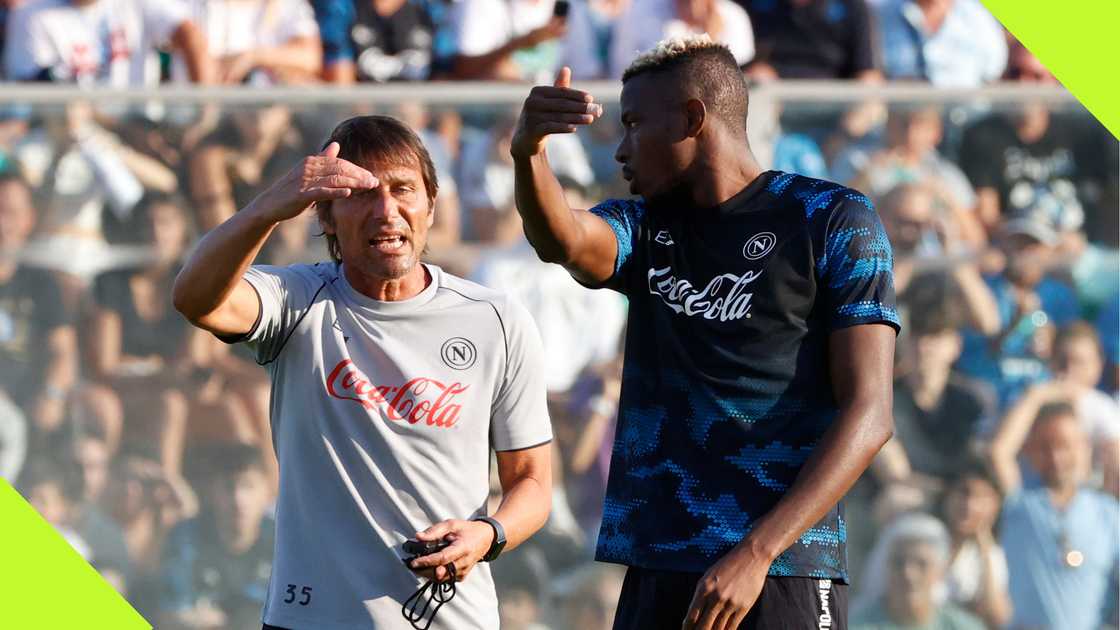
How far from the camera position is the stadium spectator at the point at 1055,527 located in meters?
6.65

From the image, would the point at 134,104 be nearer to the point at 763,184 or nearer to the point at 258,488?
the point at 258,488

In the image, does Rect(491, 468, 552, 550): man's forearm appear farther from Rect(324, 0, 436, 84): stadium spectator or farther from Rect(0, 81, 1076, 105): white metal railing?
Rect(324, 0, 436, 84): stadium spectator

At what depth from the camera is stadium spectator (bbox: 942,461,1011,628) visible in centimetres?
662

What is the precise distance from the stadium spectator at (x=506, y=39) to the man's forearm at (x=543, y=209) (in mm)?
4400

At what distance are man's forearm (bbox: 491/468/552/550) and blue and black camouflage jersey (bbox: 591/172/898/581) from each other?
194 mm

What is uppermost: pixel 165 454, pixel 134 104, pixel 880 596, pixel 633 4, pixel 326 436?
pixel 633 4

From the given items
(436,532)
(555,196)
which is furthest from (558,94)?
(436,532)

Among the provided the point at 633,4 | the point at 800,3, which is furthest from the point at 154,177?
the point at 800,3

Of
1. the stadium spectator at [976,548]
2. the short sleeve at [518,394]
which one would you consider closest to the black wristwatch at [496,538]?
the short sleeve at [518,394]

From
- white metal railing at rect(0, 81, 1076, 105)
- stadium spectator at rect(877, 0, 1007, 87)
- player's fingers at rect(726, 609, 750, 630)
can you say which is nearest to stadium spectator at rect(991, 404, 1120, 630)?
white metal railing at rect(0, 81, 1076, 105)

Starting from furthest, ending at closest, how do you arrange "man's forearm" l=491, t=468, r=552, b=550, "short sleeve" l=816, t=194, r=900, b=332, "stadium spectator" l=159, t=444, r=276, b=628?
1. "stadium spectator" l=159, t=444, r=276, b=628
2. "man's forearm" l=491, t=468, r=552, b=550
3. "short sleeve" l=816, t=194, r=900, b=332

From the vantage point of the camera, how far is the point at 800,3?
25.6 ft

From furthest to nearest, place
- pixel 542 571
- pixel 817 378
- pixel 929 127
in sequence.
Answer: pixel 929 127 → pixel 542 571 → pixel 817 378

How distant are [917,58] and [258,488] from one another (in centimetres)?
407
